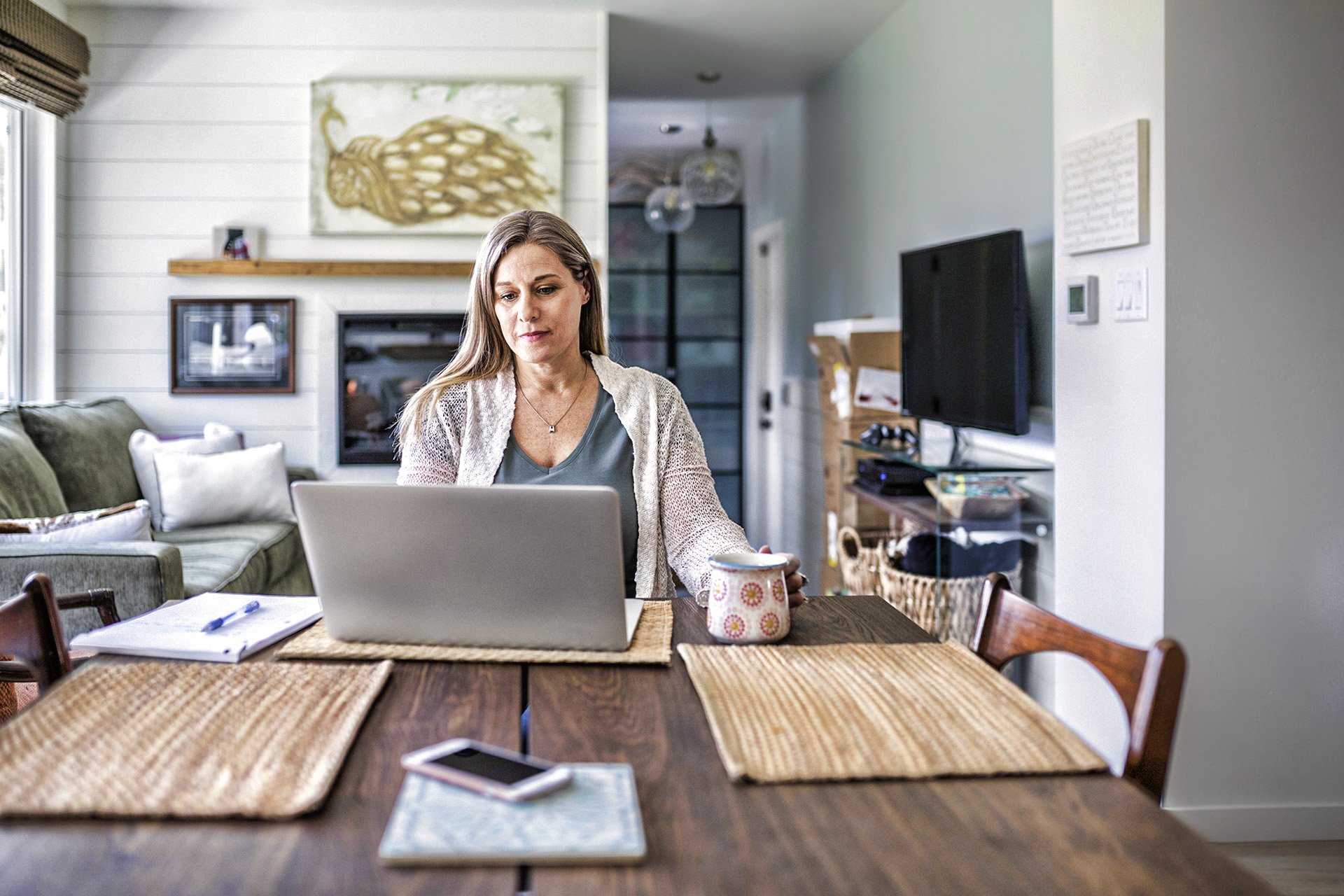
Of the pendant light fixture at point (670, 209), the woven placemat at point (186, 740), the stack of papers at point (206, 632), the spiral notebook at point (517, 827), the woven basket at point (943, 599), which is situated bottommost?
the woven basket at point (943, 599)

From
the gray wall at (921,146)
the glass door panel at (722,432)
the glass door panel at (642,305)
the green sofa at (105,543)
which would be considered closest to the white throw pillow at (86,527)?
the green sofa at (105,543)

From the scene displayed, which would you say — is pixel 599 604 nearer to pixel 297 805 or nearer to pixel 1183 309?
pixel 297 805

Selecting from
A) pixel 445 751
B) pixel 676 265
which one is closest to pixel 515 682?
pixel 445 751

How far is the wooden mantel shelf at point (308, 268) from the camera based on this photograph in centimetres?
442

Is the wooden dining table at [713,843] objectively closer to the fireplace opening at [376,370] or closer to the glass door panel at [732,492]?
the fireplace opening at [376,370]

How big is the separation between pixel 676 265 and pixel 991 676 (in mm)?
6649

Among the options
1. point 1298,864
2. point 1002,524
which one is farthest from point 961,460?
point 1298,864

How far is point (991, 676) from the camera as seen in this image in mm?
1165

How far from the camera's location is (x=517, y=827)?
31.3 inches

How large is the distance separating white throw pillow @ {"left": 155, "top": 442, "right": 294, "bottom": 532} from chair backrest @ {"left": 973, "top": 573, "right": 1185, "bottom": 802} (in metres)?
3.24

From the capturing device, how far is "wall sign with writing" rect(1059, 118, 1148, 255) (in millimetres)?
2334

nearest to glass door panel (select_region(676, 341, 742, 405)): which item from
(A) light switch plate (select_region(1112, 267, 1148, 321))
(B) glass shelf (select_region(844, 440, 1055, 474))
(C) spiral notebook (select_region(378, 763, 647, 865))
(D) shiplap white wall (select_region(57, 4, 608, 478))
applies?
(D) shiplap white wall (select_region(57, 4, 608, 478))

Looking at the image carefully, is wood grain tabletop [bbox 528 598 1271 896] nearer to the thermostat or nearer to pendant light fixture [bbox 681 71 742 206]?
the thermostat

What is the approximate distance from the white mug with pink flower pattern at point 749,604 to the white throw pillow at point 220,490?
308 centimetres
